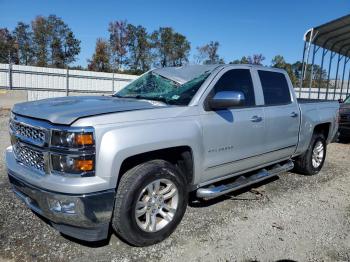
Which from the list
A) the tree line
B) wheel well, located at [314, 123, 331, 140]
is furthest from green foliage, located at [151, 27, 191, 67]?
wheel well, located at [314, 123, 331, 140]

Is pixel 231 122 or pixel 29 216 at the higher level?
pixel 231 122

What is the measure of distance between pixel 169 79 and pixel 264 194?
2.32m

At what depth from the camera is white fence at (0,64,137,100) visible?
18.7 m

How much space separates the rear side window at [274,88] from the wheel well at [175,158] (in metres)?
1.79

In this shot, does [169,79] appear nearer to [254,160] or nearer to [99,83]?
[254,160]

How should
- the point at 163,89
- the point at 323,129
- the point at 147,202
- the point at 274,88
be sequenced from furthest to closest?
the point at 323,129 < the point at 274,88 < the point at 163,89 < the point at 147,202

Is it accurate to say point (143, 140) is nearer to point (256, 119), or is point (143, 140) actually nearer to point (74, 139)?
point (74, 139)

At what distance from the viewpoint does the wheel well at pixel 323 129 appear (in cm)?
638

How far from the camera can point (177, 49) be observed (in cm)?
4781

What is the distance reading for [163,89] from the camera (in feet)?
14.2

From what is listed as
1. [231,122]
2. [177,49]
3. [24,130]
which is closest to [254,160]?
[231,122]

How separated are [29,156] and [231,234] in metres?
2.32

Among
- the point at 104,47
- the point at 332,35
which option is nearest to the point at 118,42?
the point at 104,47

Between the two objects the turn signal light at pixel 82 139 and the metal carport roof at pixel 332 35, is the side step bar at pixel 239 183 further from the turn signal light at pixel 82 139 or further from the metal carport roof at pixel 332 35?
the metal carport roof at pixel 332 35
